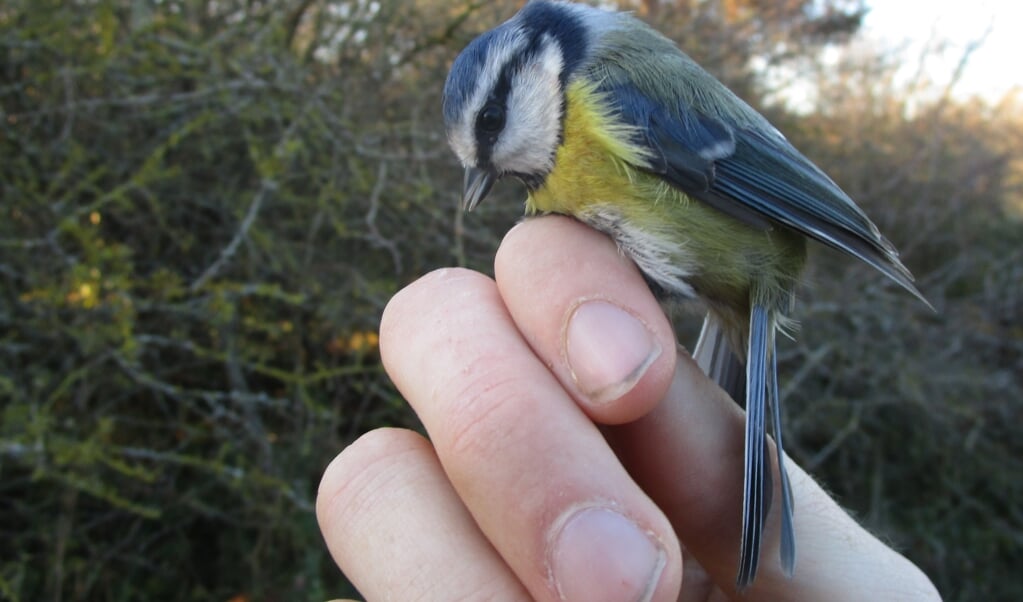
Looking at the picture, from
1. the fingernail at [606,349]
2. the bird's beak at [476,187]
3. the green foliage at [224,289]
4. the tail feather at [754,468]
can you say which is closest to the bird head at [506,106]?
the bird's beak at [476,187]

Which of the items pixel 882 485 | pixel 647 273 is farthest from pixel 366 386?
pixel 882 485

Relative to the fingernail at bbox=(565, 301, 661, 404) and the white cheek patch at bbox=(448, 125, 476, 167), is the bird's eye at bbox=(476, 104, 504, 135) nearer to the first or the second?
the white cheek patch at bbox=(448, 125, 476, 167)

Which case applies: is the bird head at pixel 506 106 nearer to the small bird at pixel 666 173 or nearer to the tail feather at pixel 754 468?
the small bird at pixel 666 173

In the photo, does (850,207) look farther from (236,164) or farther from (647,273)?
(236,164)

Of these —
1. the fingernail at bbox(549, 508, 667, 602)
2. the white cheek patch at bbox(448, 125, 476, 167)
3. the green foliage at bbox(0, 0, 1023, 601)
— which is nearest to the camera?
the fingernail at bbox(549, 508, 667, 602)

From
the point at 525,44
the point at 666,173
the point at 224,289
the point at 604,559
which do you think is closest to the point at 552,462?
the point at 604,559

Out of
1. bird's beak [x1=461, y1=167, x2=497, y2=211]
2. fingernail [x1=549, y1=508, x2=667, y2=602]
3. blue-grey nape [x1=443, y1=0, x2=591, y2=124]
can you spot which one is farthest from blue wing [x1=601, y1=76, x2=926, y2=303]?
fingernail [x1=549, y1=508, x2=667, y2=602]

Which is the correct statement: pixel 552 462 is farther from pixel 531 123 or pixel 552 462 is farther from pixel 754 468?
pixel 531 123
